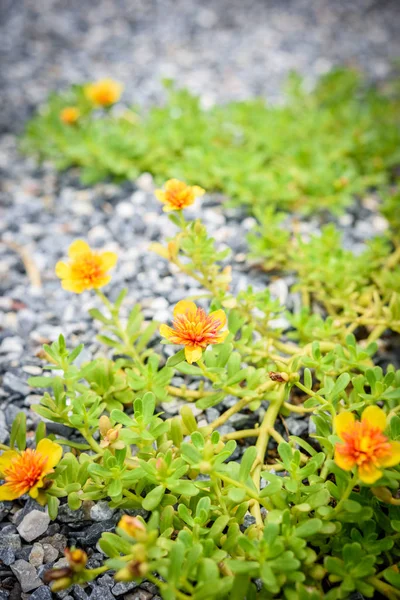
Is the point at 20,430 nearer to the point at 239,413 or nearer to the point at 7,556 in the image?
the point at 7,556

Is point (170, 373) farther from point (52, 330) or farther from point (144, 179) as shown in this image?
point (144, 179)

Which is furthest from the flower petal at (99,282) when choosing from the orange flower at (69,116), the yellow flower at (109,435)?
the orange flower at (69,116)

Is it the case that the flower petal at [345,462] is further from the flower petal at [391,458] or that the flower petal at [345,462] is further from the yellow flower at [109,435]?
the yellow flower at [109,435]

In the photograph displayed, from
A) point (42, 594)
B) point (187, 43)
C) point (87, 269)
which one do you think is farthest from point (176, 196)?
point (187, 43)

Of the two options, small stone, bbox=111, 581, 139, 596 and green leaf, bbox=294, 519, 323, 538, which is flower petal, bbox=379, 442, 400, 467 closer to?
green leaf, bbox=294, 519, 323, 538

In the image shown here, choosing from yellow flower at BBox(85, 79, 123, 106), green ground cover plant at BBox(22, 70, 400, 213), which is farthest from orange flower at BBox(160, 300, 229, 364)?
yellow flower at BBox(85, 79, 123, 106)

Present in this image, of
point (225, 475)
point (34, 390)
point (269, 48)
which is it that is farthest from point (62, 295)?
point (269, 48)
